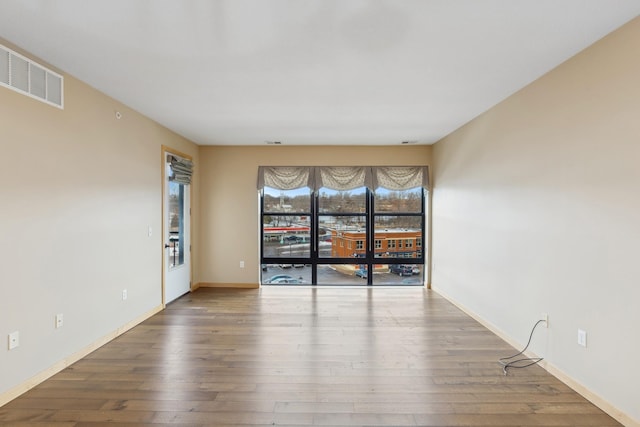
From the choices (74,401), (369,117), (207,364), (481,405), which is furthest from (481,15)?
(74,401)

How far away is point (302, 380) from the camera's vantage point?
2.46m

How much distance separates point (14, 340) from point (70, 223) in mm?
927

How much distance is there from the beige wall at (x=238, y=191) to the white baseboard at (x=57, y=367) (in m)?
1.89

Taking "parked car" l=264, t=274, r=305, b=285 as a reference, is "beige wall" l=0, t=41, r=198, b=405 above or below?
above

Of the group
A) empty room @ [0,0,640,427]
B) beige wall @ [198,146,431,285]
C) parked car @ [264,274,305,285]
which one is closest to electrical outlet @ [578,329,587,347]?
empty room @ [0,0,640,427]

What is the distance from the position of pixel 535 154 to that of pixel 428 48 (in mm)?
1445

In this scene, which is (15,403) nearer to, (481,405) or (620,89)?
(481,405)

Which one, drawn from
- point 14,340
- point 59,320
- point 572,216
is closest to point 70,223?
point 59,320

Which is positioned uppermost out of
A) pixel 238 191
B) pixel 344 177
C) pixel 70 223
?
pixel 344 177

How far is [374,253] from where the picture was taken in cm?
548

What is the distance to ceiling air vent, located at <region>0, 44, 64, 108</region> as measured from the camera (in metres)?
2.11

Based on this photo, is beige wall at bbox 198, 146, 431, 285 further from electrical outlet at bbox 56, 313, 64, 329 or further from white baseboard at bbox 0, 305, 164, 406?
electrical outlet at bbox 56, 313, 64, 329

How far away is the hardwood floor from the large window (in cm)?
167

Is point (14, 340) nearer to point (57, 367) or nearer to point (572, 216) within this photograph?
point (57, 367)
